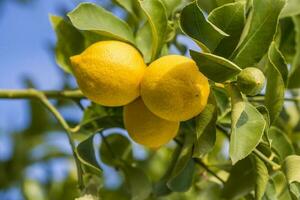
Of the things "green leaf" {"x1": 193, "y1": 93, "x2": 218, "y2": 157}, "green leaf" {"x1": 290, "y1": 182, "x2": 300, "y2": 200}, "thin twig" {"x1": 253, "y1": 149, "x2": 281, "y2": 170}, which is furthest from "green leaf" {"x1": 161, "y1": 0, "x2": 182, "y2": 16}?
"green leaf" {"x1": 290, "y1": 182, "x2": 300, "y2": 200}

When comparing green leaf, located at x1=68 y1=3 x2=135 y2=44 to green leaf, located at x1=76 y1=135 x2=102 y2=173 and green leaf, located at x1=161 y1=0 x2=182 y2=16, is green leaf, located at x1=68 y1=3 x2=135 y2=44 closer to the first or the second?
green leaf, located at x1=161 y1=0 x2=182 y2=16

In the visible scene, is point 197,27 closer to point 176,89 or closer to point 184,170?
point 176,89

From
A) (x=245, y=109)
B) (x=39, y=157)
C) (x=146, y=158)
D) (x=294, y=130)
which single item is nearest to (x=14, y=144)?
(x=39, y=157)

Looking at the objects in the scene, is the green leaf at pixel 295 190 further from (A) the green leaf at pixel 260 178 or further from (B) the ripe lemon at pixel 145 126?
(B) the ripe lemon at pixel 145 126

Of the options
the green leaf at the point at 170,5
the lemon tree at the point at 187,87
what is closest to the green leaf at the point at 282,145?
the lemon tree at the point at 187,87

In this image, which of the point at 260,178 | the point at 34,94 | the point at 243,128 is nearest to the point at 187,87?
the point at 243,128

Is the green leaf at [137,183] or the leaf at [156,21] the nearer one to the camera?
the leaf at [156,21]

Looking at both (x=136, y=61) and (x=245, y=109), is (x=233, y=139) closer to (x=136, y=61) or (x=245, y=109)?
(x=245, y=109)
